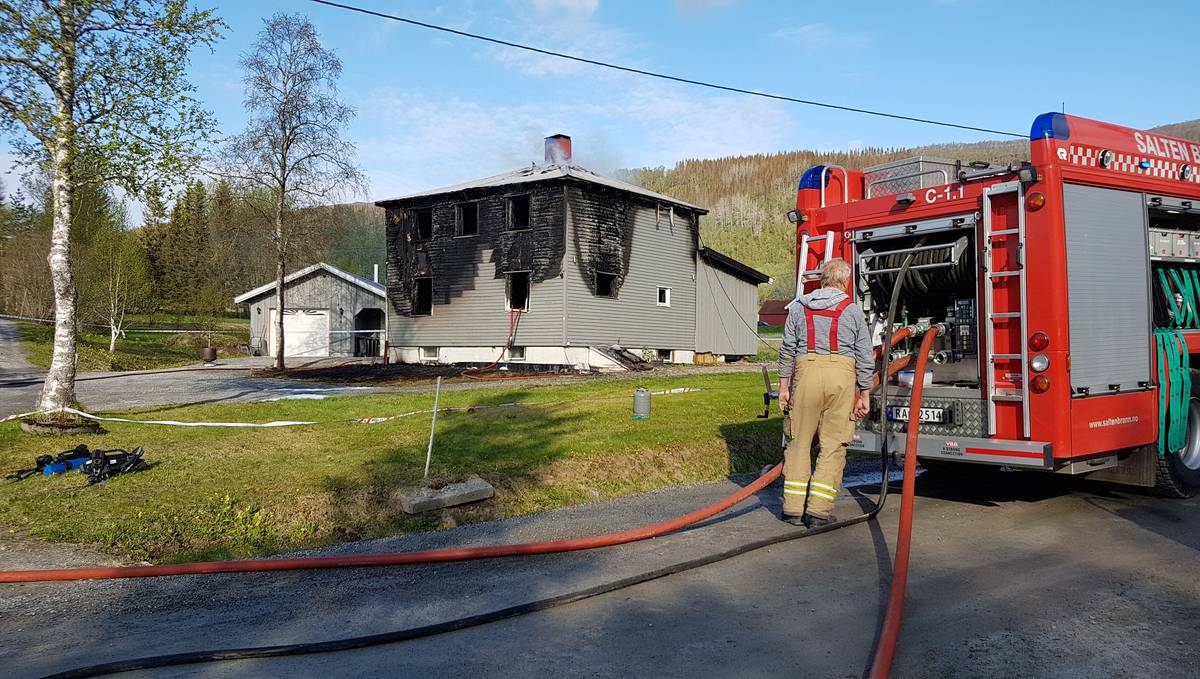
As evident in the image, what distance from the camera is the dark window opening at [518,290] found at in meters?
27.3

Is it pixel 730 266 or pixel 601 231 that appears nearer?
pixel 601 231

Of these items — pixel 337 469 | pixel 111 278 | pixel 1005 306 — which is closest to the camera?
pixel 1005 306

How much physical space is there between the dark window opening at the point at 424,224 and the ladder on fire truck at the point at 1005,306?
24730mm

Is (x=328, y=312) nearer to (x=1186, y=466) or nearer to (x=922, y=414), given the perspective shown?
(x=922, y=414)

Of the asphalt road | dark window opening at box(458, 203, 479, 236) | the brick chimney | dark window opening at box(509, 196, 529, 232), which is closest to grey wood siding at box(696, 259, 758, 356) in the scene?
the brick chimney

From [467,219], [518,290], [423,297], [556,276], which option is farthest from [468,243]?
[556,276]

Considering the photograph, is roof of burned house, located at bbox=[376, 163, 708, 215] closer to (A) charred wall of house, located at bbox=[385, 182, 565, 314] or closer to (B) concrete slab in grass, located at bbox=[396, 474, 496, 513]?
(A) charred wall of house, located at bbox=[385, 182, 565, 314]

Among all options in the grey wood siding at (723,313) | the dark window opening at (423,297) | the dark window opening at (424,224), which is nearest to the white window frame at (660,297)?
the grey wood siding at (723,313)

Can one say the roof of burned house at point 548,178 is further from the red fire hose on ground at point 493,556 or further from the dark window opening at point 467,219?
the red fire hose on ground at point 493,556

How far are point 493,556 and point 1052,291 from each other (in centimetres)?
453

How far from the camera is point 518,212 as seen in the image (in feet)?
90.5

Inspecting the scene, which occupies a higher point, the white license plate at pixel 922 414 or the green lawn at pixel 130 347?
the green lawn at pixel 130 347

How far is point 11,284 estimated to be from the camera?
4803cm

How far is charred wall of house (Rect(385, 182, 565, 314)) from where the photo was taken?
2639 cm
